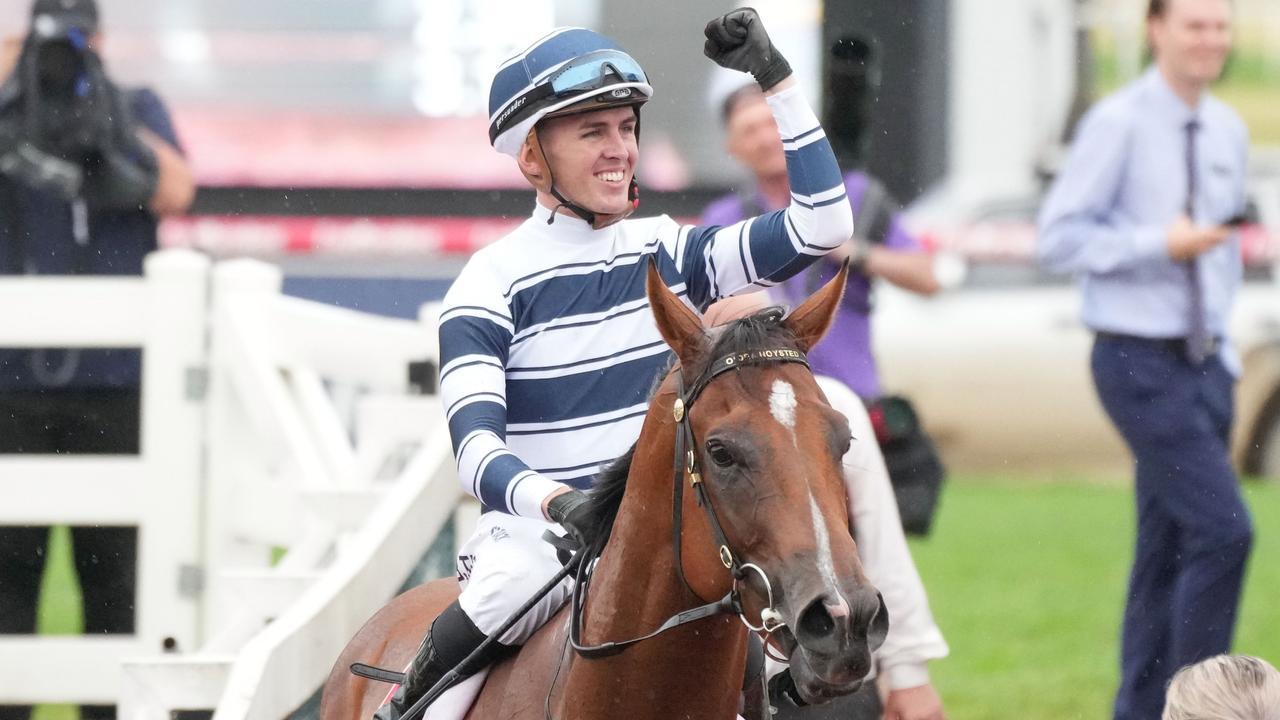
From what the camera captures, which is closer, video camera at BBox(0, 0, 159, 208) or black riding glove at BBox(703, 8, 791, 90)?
black riding glove at BBox(703, 8, 791, 90)

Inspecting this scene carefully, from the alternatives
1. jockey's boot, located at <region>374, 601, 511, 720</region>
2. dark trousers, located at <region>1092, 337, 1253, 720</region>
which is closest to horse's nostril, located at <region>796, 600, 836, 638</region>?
jockey's boot, located at <region>374, 601, 511, 720</region>

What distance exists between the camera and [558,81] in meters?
3.62

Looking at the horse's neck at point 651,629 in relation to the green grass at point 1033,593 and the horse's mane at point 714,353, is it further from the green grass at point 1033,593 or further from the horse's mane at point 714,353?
the green grass at point 1033,593

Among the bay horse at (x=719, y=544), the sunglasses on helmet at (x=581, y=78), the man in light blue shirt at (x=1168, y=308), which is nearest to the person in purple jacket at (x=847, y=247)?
the man in light blue shirt at (x=1168, y=308)

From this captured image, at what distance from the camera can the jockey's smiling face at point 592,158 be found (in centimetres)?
368

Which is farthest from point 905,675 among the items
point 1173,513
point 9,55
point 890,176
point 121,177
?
point 890,176

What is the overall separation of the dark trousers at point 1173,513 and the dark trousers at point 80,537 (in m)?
3.59

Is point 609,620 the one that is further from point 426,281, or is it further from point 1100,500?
point 1100,500

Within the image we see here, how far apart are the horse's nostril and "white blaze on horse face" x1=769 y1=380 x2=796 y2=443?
0.28 metres

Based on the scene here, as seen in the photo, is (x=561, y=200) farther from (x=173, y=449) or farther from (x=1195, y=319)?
(x=173, y=449)

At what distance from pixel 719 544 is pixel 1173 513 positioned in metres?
3.54

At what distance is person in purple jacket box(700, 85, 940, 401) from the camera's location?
19.5 feet

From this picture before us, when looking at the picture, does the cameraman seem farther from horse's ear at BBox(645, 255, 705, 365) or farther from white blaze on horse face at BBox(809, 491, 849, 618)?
white blaze on horse face at BBox(809, 491, 849, 618)

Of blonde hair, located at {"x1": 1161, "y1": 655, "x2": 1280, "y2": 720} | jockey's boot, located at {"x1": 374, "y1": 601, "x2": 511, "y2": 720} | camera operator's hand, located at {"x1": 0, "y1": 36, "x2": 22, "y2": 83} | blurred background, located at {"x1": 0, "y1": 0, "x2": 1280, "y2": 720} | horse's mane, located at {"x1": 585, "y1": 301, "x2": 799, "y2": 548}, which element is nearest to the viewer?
horse's mane, located at {"x1": 585, "y1": 301, "x2": 799, "y2": 548}
